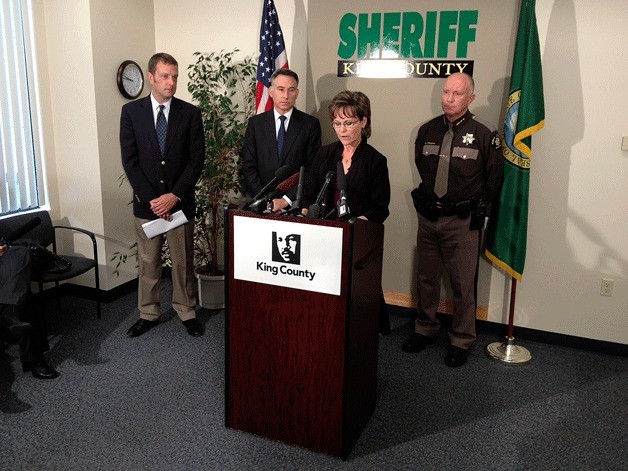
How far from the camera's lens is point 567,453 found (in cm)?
253

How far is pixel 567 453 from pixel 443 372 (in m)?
0.92

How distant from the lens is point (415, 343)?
364 centimetres

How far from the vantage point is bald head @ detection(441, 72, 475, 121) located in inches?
125

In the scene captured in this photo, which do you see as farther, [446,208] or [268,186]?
[446,208]

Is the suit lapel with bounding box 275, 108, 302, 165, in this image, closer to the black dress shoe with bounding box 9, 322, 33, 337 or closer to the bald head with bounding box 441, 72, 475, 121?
the bald head with bounding box 441, 72, 475, 121

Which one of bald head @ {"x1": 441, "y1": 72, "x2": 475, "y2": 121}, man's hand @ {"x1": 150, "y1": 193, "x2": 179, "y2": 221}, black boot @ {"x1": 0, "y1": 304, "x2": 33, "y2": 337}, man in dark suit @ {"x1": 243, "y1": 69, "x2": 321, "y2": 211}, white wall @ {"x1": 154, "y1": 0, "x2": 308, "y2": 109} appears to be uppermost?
white wall @ {"x1": 154, "y1": 0, "x2": 308, "y2": 109}

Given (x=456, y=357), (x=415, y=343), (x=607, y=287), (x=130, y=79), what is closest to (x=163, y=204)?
(x=130, y=79)

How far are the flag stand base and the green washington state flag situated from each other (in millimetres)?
464

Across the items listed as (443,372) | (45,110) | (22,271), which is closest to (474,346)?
(443,372)

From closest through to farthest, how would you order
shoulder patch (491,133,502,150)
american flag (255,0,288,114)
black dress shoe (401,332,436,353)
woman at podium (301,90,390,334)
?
woman at podium (301,90,390,334) < shoulder patch (491,133,502,150) < black dress shoe (401,332,436,353) < american flag (255,0,288,114)

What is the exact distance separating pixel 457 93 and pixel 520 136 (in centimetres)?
52

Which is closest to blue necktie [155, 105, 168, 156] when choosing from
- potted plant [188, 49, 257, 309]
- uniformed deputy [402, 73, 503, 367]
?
potted plant [188, 49, 257, 309]

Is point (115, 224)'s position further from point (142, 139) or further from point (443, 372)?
point (443, 372)

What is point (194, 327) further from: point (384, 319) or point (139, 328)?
point (384, 319)
